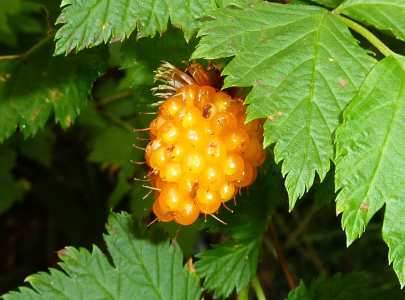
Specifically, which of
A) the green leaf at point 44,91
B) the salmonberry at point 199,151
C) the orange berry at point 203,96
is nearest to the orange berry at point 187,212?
the salmonberry at point 199,151

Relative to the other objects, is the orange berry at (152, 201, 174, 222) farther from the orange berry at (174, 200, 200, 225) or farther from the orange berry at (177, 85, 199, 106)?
the orange berry at (177, 85, 199, 106)

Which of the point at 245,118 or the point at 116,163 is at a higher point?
the point at 245,118

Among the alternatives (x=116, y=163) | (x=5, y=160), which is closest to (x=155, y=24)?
(x=116, y=163)

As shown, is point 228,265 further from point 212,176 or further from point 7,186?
point 7,186

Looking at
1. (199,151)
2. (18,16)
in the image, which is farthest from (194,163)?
(18,16)

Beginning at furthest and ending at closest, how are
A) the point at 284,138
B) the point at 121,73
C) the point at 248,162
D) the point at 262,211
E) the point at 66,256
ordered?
the point at 121,73, the point at 262,211, the point at 66,256, the point at 248,162, the point at 284,138

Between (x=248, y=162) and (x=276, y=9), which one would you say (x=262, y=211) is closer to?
(x=248, y=162)
